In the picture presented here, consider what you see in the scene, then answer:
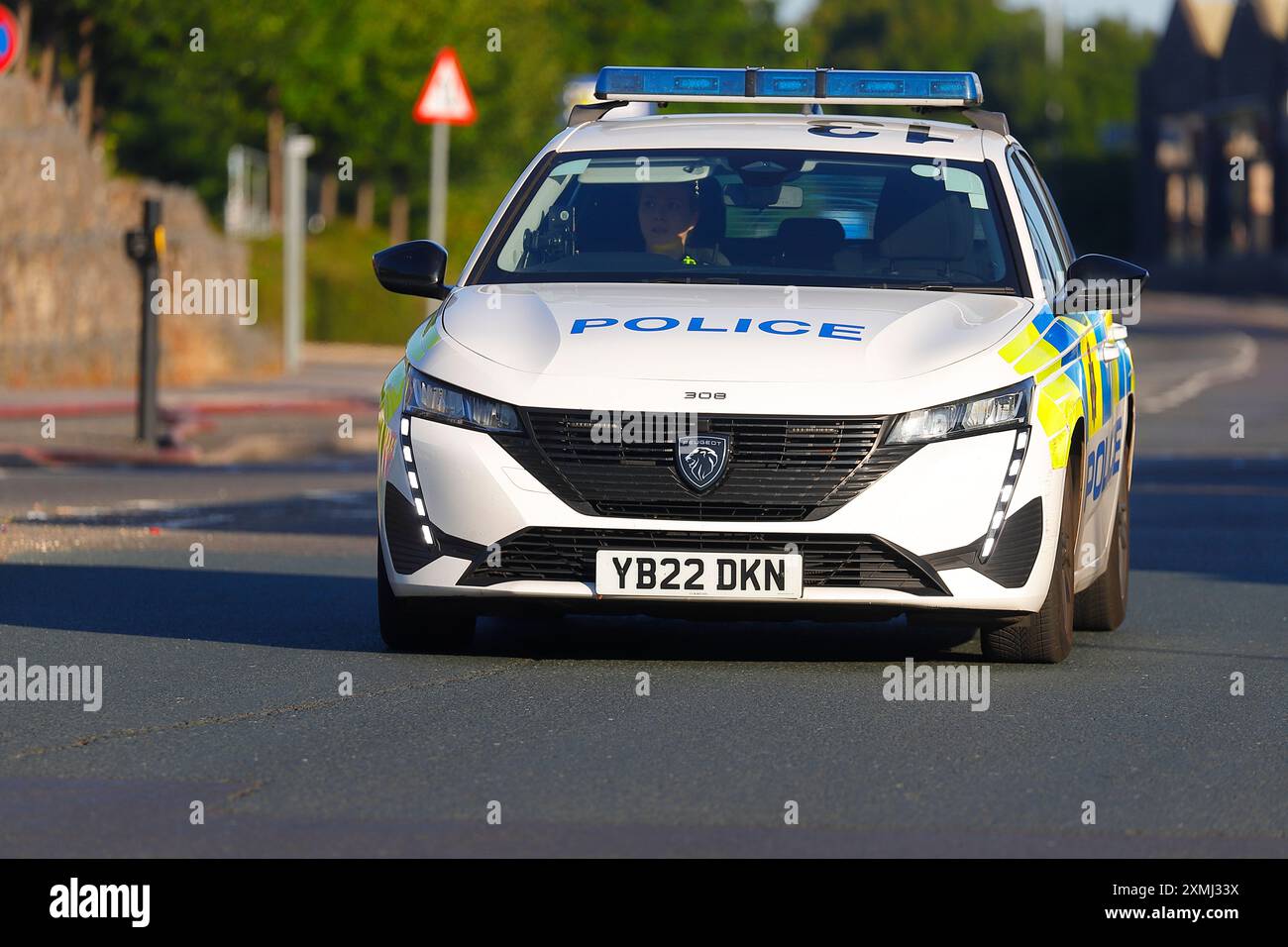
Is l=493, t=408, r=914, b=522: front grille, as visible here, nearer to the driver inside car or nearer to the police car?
the police car

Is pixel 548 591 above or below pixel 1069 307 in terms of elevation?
below

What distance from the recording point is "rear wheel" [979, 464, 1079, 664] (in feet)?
28.7

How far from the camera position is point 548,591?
845cm

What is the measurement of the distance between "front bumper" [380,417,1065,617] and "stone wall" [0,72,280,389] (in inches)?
757

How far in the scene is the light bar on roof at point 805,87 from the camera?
10.2m

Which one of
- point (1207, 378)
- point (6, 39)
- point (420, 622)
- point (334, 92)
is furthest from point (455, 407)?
point (334, 92)

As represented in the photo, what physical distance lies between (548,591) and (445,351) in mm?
859

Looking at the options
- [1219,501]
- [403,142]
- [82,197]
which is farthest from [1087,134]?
[1219,501]

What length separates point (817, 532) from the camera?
827 cm

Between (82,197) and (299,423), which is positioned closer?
(299,423)

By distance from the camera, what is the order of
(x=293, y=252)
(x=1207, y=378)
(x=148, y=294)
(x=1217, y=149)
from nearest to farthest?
1. (x=148, y=294)
2. (x=293, y=252)
3. (x=1207, y=378)
4. (x=1217, y=149)

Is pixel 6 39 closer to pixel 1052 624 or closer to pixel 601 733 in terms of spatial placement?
pixel 1052 624

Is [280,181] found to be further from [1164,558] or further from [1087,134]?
[1087,134]

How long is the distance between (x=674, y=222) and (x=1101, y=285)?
152cm
